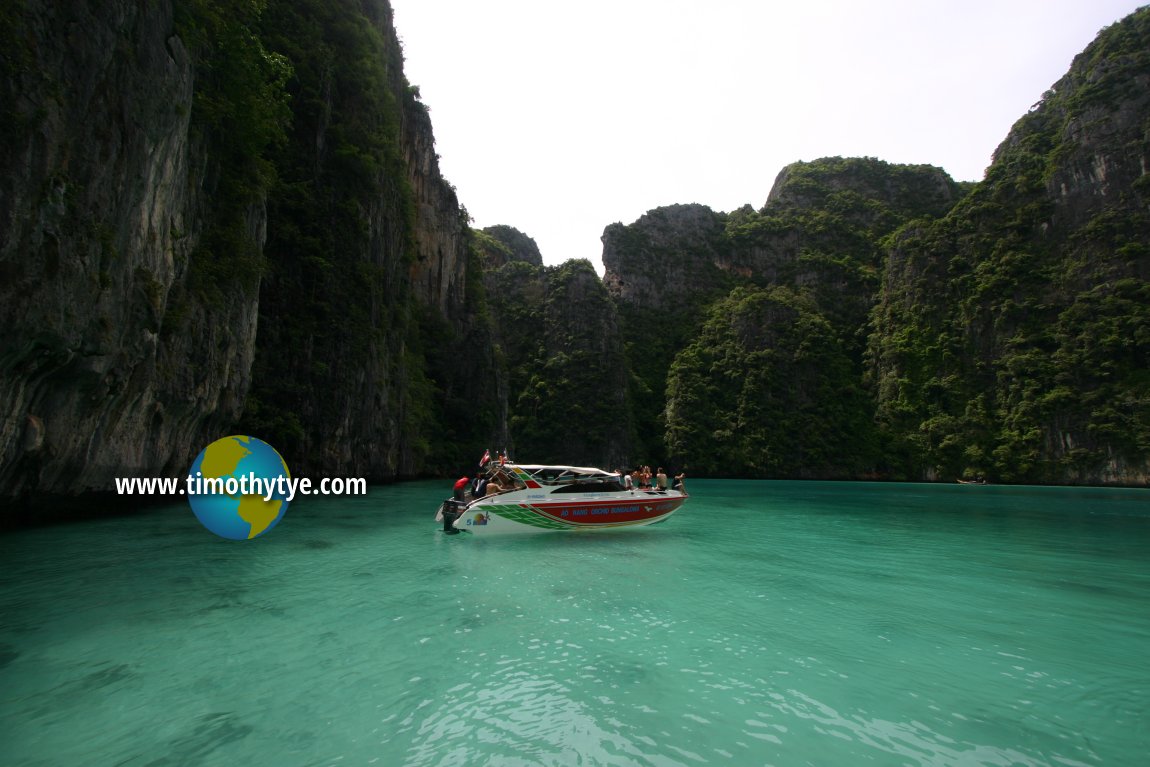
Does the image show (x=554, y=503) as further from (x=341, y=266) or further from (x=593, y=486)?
(x=341, y=266)

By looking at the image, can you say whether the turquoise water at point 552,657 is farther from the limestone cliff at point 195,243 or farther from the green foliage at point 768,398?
the green foliage at point 768,398

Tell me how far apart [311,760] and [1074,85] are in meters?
92.6

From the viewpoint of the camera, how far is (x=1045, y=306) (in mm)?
52750

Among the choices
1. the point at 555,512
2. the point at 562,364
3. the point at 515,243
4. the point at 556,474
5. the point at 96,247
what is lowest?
the point at 555,512

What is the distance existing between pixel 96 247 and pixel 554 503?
10.4 m

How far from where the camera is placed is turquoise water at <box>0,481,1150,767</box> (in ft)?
12.9

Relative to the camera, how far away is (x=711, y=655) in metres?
5.77

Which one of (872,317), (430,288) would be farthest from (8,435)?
(872,317)

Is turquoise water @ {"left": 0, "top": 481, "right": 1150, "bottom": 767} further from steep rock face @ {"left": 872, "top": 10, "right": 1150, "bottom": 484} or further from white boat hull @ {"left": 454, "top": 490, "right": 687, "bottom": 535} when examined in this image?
steep rock face @ {"left": 872, "top": 10, "right": 1150, "bottom": 484}

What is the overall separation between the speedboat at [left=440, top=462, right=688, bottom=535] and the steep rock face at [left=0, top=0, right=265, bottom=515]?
7695 millimetres

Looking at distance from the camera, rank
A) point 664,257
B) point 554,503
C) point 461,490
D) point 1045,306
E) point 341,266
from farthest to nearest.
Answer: point 664,257 < point 1045,306 < point 341,266 < point 461,490 < point 554,503

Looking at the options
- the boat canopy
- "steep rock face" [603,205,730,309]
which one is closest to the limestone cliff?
the boat canopy

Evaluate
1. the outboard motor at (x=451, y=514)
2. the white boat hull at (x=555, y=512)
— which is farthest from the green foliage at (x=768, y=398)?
the outboard motor at (x=451, y=514)

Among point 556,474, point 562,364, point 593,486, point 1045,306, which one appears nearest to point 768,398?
point 562,364
